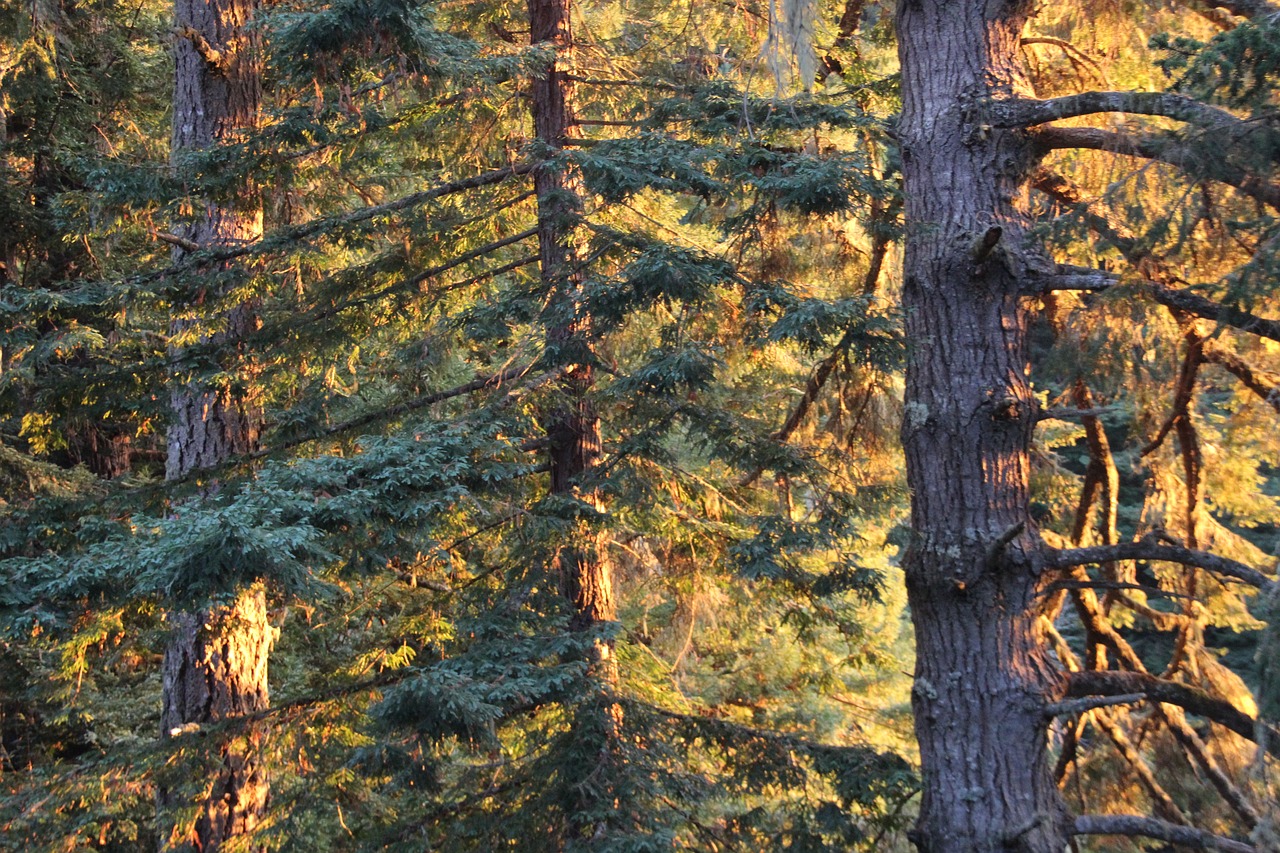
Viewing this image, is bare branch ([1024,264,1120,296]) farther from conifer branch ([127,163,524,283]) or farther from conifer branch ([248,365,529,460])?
conifer branch ([127,163,524,283])

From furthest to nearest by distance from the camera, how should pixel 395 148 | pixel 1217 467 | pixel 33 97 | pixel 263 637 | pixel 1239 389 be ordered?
1. pixel 33 97
2. pixel 395 148
3. pixel 263 637
4. pixel 1217 467
5. pixel 1239 389

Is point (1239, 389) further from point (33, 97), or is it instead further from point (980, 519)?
point (33, 97)

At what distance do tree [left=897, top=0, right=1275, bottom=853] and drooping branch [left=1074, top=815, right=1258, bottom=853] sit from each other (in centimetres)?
1

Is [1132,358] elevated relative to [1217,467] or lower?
elevated

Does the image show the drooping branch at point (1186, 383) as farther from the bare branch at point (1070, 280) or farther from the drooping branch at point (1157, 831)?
the drooping branch at point (1157, 831)

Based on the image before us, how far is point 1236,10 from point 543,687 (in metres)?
4.25

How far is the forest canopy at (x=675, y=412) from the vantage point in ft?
13.8

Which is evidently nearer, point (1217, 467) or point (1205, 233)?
point (1205, 233)

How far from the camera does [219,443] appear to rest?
6336mm

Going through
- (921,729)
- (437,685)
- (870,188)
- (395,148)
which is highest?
(395,148)

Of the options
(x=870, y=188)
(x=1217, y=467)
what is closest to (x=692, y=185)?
(x=870, y=188)

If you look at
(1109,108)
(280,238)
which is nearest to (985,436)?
(1109,108)

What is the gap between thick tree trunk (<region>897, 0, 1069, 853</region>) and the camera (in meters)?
4.26

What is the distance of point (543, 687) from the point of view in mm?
4707
